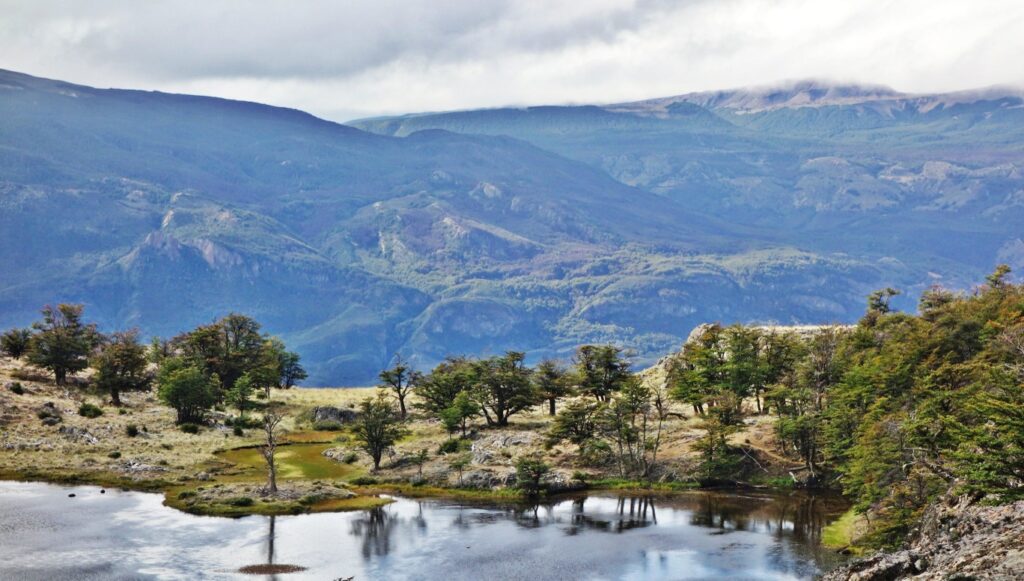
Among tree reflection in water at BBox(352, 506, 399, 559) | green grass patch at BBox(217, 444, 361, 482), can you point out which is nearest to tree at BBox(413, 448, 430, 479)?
green grass patch at BBox(217, 444, 361, 482)

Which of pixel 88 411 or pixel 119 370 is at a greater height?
pixel 119 370

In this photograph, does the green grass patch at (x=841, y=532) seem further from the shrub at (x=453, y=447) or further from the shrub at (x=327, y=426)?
the shrub at (x=327, y=426)

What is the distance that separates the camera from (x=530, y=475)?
12106 centimetres

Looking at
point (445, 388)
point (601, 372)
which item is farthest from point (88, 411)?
point (601, 372)

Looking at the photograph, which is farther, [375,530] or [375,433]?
[375,433]

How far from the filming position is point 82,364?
539 feet

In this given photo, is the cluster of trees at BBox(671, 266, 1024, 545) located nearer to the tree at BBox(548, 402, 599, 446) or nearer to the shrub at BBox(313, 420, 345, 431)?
the tree at BBox(548, 402, 599, 446)

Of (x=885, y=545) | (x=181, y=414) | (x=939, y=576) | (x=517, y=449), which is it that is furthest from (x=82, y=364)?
(x=939, y=576)

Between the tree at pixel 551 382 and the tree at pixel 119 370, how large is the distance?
65.2 metres

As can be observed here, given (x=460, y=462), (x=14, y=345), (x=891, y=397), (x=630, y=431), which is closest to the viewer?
(x=891, y=397)

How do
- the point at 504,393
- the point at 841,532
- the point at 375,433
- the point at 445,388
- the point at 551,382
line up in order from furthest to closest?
the point at 445,388 → the point at 551,382 → the point at 504,393 → the point at 375,433 → the point at 841,532

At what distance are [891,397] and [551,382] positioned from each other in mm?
63399

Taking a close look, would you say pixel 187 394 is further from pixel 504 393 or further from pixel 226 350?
pixel 504 393

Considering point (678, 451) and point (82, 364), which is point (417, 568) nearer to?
point (678, 451)
